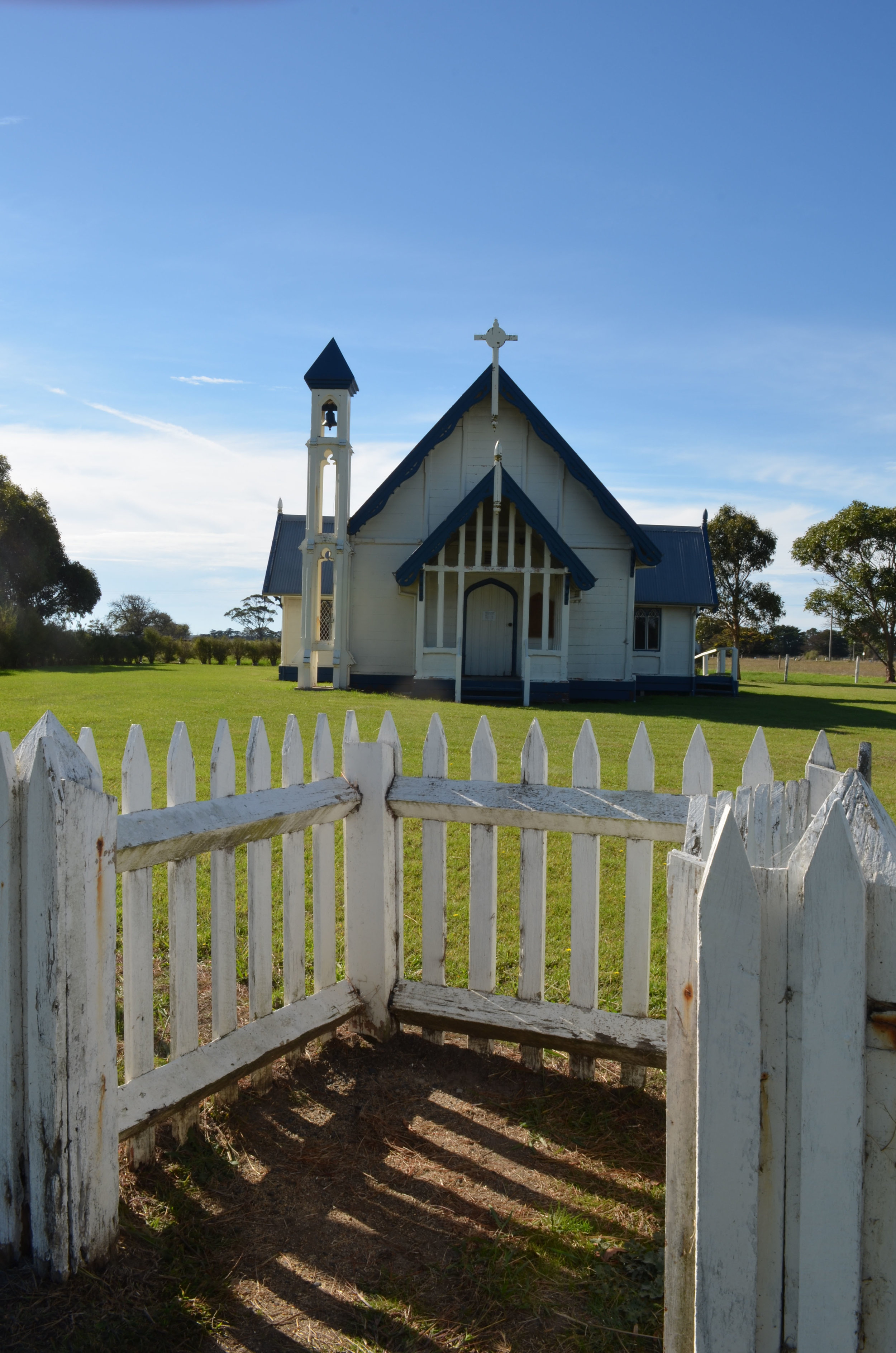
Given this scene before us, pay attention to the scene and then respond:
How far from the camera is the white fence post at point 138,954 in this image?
2711mm

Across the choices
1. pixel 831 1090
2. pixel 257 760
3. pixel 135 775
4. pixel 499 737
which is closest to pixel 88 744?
pixel 135 775

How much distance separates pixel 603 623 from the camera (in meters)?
22.5

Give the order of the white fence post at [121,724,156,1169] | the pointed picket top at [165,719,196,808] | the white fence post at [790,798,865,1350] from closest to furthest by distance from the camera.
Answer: the white fence post at [790,798,865,1350], the white fence post at [121,724,156,1169], the pointed picket top at [165,719,196,808]

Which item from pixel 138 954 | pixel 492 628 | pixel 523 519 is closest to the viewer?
pixel 138 954

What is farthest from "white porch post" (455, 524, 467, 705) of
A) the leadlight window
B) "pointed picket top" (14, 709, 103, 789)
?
"pointed picket top" (14, 709, 103, 789)

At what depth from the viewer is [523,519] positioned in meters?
19.9

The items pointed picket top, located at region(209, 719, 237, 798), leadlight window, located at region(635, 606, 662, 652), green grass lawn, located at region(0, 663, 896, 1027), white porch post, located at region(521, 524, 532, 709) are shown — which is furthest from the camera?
leadlight window, located at region(635, 606, 662, 652)

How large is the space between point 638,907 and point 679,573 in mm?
25221

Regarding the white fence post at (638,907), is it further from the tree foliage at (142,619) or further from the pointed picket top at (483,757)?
the tree foliage at (142,619)

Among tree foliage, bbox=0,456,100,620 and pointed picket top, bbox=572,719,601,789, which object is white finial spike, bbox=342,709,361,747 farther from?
tree foliage, bbox=0,456,100,620

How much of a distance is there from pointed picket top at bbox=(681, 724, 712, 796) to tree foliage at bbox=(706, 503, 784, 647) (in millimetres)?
50564

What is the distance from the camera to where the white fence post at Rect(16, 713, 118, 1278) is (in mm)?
2238

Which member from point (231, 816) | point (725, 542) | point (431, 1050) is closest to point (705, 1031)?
point (231, 816)

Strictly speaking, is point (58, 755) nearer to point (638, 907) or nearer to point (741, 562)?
point (638, 907)
